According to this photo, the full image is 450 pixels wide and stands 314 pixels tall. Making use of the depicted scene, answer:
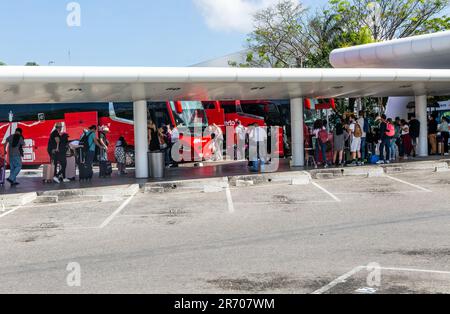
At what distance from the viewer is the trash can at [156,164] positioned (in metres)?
18.6

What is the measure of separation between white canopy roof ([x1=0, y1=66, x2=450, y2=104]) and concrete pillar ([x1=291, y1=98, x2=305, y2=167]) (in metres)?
0.45

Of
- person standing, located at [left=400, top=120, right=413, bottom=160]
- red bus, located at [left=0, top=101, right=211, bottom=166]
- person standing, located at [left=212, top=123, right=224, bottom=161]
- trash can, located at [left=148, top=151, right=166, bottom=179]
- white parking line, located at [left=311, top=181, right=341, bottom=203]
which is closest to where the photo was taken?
white parking line, located at [left=311, top=181, right=341, bottom=203]

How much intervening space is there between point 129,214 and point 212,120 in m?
16.5

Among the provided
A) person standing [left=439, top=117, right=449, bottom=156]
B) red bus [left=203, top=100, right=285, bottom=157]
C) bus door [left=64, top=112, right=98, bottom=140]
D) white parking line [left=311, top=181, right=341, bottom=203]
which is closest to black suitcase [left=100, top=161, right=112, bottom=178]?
bus door [left=64, top=112, right=98, bottom=140]

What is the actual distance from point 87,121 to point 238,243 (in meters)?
17.7

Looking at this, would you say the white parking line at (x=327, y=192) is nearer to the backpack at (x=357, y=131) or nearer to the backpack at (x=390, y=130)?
the backpack at (x=357, y=131)

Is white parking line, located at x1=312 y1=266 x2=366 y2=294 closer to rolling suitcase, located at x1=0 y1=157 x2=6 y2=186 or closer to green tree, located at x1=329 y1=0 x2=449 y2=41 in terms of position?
rolling suitcase, located at x1=0 y1=157 x2=6 y2=186

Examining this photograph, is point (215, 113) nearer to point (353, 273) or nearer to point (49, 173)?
point (49, 173)

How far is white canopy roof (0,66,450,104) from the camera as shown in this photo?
14180 mm

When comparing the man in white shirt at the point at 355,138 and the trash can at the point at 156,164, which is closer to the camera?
the trash can at the point at 156,164

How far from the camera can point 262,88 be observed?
18109 millimetres

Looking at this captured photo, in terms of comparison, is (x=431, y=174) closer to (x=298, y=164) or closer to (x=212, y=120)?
(x=298, y=164)

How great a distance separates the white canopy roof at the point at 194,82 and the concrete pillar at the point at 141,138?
0.37m

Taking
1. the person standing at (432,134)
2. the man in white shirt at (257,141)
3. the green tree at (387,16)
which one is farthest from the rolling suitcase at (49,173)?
the green tree at (387,16)
